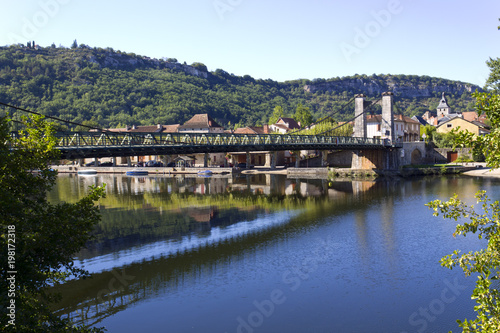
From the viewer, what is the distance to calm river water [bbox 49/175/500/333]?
14844 millimetres

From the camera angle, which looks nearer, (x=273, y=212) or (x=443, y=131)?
(x=273, y=212)

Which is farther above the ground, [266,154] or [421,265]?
[266,154]

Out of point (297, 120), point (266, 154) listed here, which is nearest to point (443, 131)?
point (266, 154)

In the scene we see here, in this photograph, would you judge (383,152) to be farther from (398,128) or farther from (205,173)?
(205,173)

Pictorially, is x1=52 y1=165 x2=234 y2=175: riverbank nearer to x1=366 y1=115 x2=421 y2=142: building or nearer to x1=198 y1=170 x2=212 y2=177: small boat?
x1=198 y1=170 x2=212 y2=177: small boat

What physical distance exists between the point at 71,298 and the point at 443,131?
78.2m

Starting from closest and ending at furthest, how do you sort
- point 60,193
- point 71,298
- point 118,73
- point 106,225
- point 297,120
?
point 71,298 < point 106,225 < point 60,193 < point 297,120 < point 118,73

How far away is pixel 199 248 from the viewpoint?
23.6m

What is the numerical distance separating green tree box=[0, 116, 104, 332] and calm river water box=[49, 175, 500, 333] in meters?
4.97

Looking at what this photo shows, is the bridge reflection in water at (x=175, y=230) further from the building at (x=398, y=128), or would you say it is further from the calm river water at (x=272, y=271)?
the building at (x=398, y=128)

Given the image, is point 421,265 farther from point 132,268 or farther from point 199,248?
point 132,268

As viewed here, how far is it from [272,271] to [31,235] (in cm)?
1182

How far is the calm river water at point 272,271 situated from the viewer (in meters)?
14.8

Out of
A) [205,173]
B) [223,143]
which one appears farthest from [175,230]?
[205,173]
